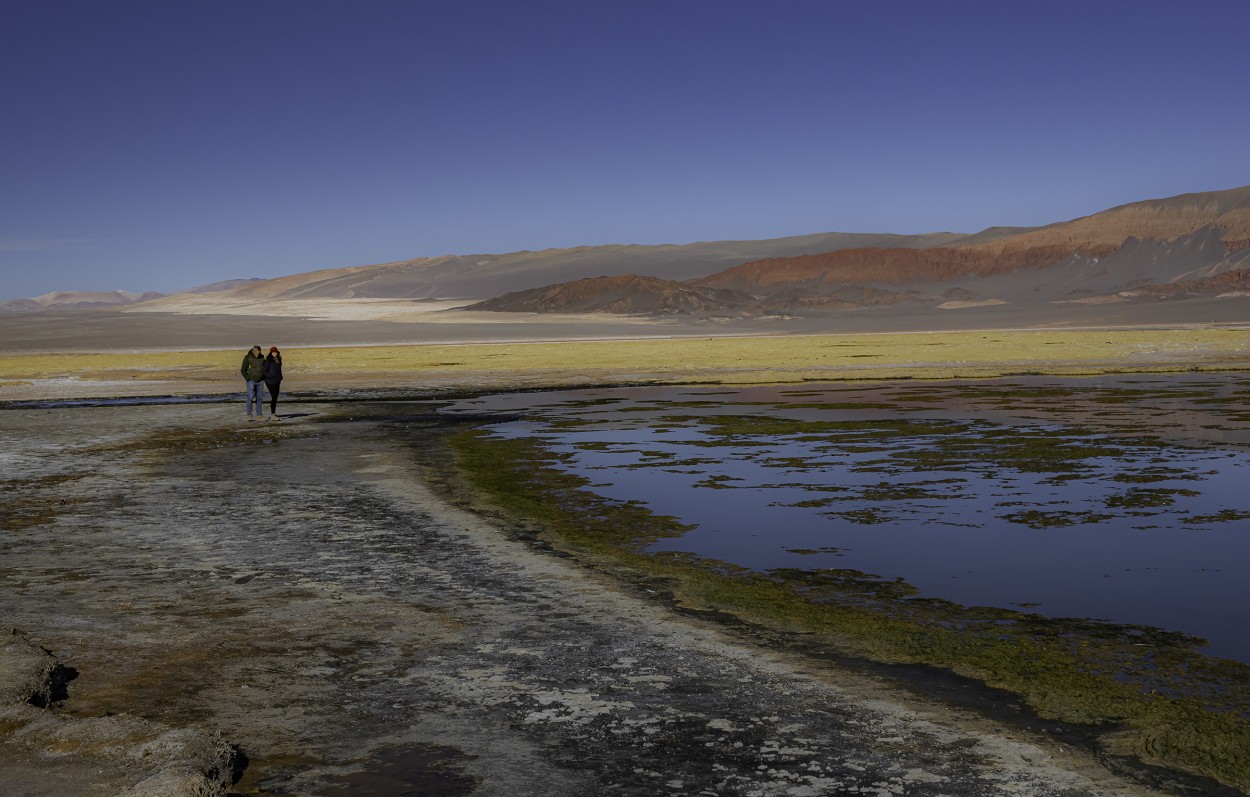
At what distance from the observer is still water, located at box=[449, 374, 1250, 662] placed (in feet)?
29.9

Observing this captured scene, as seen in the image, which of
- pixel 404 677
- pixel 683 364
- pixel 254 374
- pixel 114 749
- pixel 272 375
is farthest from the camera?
pixel 683 364

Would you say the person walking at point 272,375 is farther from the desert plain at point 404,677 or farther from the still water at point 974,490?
the desert plain at point 404,677

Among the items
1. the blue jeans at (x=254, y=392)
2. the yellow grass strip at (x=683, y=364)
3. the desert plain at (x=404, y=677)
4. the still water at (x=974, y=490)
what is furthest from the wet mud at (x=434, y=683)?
the yellow grass strip at (x=683, y=364)

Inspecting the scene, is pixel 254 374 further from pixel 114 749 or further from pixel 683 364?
pixel 683 364

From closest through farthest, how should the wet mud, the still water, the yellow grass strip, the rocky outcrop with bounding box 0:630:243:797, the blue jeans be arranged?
the rocky outcrop with bounding box 0:630:243:797
the wet mud
the still water
the blue jeans
the yellow grass strip

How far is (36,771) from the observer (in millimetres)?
5211

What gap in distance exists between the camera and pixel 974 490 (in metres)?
13.7


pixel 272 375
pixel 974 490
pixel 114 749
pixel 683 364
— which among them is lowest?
pixel 974 490

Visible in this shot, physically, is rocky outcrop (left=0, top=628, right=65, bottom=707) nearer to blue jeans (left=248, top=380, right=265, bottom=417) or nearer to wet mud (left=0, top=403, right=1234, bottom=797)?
wet mud (left=0, top=403, right=1234, bottom=797)

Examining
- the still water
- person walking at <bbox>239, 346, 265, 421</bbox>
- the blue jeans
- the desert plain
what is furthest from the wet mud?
the blue jeans

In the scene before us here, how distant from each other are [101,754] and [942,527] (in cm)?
814

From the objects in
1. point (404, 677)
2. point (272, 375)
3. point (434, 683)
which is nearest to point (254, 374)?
point (272, 375)

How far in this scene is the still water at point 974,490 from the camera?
9125mm

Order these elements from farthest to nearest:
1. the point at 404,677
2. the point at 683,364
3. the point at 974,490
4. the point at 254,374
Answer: the point at 683,364 < the point at 254,374 < the point at 974,490 < the point at 404,677
